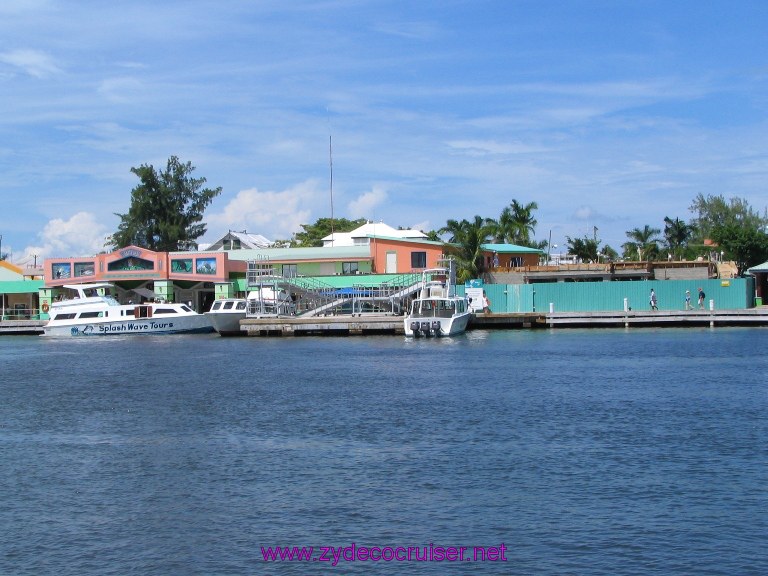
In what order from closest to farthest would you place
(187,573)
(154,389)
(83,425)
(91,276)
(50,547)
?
(187,573) → (50,547) → (83,425) → (154,389) → (91,276)

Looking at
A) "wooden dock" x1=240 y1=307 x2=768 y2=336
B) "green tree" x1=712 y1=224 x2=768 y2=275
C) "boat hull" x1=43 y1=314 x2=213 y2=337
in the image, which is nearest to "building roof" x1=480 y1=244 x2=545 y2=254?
"wooden dock" x1=240 y1=307 x2=768 y2=336

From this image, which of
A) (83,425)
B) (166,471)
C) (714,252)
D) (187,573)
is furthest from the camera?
(714,252)

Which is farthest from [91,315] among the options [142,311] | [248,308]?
[248,308]

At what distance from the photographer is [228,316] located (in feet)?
211

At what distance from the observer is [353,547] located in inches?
601

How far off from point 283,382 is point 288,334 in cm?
2685

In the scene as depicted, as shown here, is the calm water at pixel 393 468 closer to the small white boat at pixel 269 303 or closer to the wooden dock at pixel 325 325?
the wooden dock at pixel 325 325

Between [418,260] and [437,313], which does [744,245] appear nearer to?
[418,260]

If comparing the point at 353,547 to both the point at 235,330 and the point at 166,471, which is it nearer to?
the point at 166,471

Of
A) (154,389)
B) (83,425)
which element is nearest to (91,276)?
(154,389)

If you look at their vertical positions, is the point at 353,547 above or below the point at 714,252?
below

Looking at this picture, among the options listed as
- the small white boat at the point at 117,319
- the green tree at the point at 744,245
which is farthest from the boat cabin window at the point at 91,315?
the green tree at the point at 744,245

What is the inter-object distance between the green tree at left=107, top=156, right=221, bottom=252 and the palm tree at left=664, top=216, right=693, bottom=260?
5129 cm

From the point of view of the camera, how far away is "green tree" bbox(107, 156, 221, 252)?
98.9 m
